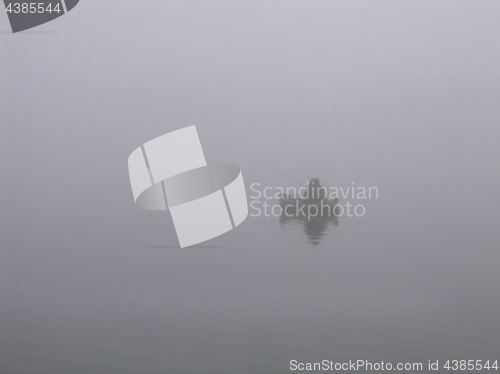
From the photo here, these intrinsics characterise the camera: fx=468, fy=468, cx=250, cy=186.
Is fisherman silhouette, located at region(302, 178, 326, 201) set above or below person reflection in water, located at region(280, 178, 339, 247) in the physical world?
above

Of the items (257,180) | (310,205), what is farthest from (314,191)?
(257,180)

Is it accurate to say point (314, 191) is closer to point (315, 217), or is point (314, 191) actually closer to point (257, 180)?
point (315, 217)

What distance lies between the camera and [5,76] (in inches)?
72.6

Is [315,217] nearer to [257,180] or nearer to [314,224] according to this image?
[314,224]

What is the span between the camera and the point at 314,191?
70.7 inches

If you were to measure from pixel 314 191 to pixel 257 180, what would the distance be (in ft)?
0.73

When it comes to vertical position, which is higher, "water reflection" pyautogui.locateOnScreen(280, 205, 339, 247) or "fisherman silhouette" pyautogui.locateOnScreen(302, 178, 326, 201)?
"fisherman silhouette" pyautogui.locateOnScreen(302, 178, 326, 201)

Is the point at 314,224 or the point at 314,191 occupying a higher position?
the point at 314,191

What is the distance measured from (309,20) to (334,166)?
570mm

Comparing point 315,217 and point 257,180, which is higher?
point 257,180

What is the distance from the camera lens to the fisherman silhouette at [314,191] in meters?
1.79

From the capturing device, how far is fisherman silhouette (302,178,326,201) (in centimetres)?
179

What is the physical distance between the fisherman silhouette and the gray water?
0.11 ft

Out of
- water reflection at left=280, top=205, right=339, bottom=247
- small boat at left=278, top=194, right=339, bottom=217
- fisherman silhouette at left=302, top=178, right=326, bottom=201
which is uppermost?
fisherman silhouette at left=302, top=178, right=326, bottom=201
